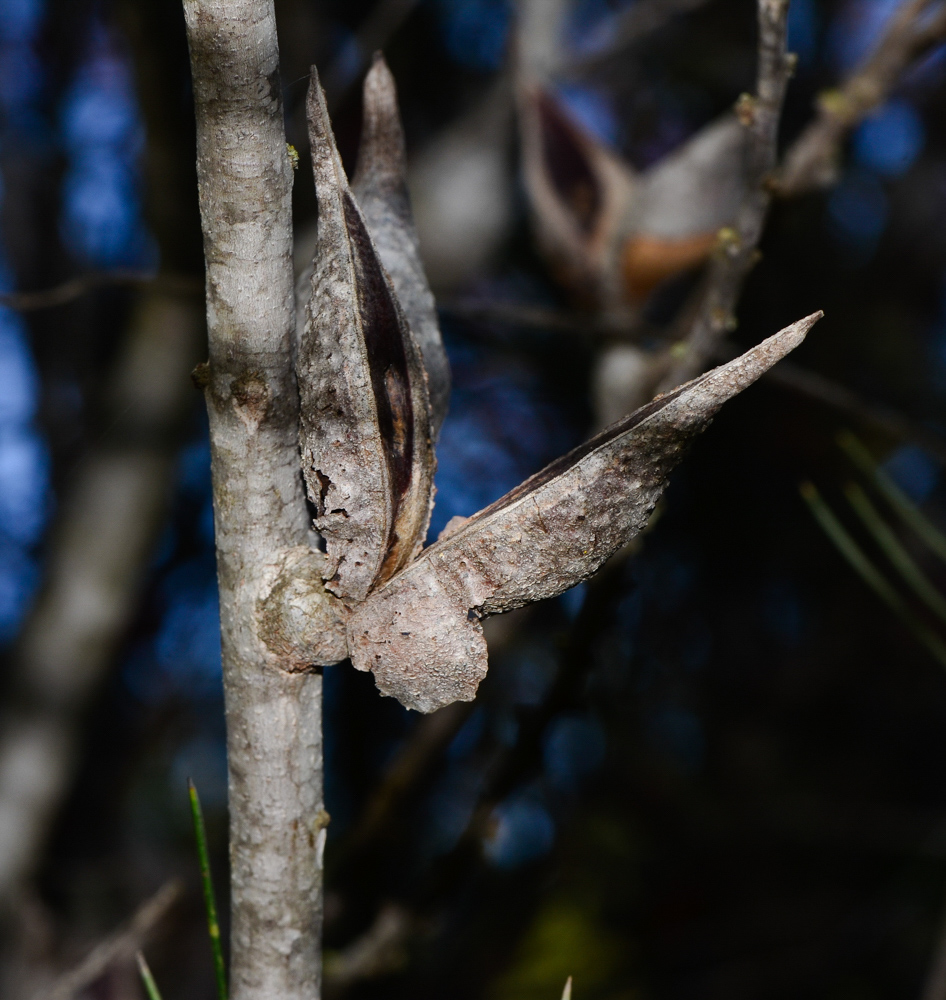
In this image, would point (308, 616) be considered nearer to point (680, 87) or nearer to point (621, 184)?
point (621, 184)

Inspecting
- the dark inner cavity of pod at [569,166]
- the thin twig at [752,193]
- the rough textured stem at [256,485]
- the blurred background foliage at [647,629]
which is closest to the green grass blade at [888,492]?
the thin twig at [752,193]

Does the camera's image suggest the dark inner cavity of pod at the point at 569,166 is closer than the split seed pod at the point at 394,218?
No

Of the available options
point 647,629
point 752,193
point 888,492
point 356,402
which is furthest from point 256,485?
point 647,629

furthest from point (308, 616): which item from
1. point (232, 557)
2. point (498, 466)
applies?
point (498, 466)

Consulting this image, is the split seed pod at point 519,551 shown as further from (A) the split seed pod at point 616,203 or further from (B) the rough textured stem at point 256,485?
(A) the split seed pod at point 616,203

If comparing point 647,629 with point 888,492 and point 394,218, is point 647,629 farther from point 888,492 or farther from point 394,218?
point 394,218

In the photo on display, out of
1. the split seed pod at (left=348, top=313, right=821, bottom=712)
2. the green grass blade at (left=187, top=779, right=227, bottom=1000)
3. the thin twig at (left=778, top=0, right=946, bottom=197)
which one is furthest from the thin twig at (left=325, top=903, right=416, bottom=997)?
the thin twig at (left=778, top=0, right=946, bottom=197)

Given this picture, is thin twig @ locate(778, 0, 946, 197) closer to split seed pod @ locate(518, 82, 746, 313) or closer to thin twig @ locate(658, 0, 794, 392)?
split seed pod @ locate(518, 82, 746, 313)
